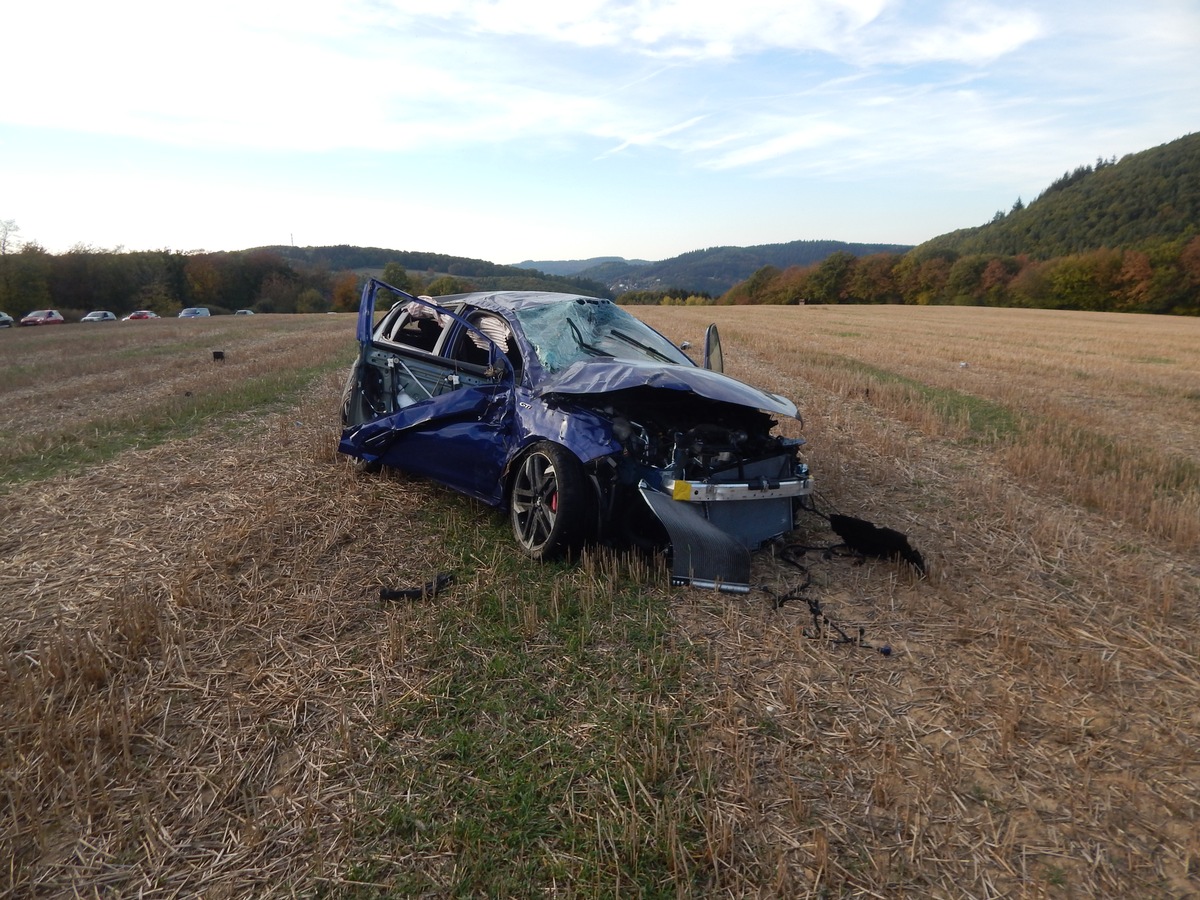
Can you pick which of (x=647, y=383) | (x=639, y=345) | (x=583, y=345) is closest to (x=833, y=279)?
(x=639, y=345)

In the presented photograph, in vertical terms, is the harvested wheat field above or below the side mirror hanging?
below

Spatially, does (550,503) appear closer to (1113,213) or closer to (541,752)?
(541,752)

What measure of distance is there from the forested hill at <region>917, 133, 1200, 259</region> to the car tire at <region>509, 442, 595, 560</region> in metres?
74.8

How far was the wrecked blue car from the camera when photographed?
433 cm

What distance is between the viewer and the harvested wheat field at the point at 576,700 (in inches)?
92.3

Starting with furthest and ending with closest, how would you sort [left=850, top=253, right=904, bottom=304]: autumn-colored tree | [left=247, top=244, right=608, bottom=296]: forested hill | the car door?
1. [left=247, top=244, right=608, bottom=296]: forested hill
2. [left=850, top=253, right=904, bottom=304]: autumn-colored tree
3. the car door

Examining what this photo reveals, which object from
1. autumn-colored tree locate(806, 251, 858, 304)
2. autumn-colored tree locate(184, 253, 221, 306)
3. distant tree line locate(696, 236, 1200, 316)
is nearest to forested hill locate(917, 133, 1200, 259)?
distant tree line locate(696, 236, 1200, 316)

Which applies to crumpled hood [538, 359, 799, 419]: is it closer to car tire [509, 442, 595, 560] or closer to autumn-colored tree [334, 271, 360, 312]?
car tire [509, 442, 595, 560]

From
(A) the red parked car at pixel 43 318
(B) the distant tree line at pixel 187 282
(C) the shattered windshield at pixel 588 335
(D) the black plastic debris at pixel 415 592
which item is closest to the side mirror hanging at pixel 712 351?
(C) the shattered windshield at pixel 588 335

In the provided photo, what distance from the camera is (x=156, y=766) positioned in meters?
2.76

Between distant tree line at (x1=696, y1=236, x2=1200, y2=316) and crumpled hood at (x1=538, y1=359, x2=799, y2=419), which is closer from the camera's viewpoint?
crumpled hood at (x1=538, y1=359, x2=799, y2=419)

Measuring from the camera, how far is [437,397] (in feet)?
17.8

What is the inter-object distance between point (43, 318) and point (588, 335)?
155 feet

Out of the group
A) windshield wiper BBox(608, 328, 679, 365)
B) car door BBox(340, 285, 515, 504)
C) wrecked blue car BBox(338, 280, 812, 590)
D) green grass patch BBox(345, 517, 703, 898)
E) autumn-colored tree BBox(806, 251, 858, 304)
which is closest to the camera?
green grass patch BBox(345, 517, 703, 898)
